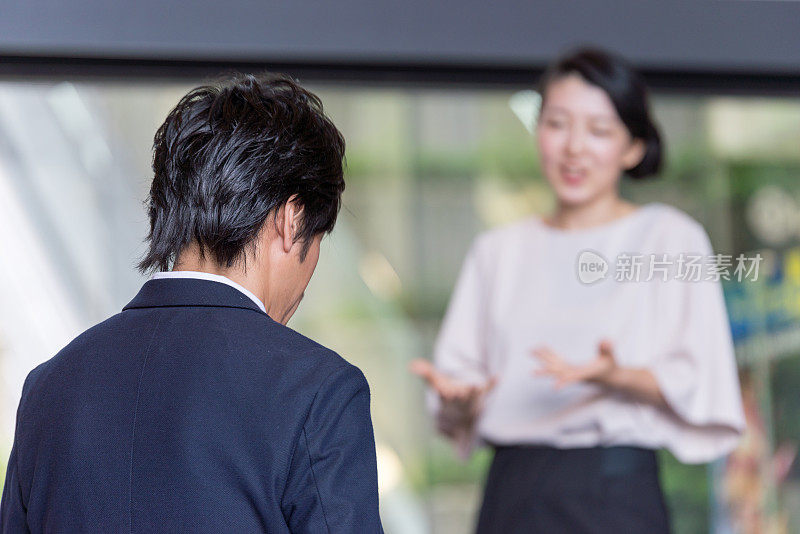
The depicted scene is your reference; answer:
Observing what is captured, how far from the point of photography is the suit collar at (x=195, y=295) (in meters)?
0.93

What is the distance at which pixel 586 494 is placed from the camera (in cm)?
223

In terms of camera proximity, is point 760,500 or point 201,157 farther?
point 760,500

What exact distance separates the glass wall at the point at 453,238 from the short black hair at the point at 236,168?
5.65 feet

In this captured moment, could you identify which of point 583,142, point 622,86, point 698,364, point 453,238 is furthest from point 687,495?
point 622,86

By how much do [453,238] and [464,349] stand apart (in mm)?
596

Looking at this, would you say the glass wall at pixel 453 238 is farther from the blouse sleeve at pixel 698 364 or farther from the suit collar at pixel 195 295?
the suit collar at pixel 195 295

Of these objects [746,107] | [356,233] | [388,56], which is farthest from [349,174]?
[746,107]

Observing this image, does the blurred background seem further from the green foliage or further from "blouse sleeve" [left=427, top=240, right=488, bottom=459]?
"blouse sleeve" [left=427, top=240, right=488, bottom=459]

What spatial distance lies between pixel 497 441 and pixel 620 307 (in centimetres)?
48

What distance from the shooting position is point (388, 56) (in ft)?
7.94

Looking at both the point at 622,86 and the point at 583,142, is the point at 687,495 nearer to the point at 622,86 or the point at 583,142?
the point at 583,142

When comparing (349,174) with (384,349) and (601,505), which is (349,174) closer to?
(384,349)

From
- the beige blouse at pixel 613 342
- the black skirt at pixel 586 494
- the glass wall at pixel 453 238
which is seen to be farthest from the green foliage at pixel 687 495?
the black skirt at pixel 586 494

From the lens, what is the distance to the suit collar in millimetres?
926
